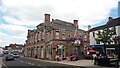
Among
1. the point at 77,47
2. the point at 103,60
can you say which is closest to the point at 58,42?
the point at 77,47

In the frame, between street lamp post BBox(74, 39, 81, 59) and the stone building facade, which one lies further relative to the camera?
street lamp post BBox(74, 39, 81, 59)

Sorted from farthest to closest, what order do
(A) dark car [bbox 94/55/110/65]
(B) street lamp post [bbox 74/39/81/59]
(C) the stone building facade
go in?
1. (B) street lamp post [bbox 74/39/81/59]
2. (C) the stone building facade
3. (A) dark car [bbox 94/55/110/65]

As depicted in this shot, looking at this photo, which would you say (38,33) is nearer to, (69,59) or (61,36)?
(61,36)

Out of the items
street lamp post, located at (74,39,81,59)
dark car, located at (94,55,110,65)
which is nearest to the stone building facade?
street lamp post, located at (74,39,81,59)

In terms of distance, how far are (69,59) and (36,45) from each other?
801 inches

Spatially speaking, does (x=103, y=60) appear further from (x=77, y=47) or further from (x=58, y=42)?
(x=77, y=47)

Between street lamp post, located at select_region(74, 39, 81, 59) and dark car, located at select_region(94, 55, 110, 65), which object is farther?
street lamp post, located at select_region(74, 39, 81, 59)

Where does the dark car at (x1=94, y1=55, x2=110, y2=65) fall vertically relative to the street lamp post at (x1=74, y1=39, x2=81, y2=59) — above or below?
below

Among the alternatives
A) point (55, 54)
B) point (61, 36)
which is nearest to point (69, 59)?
point (55, 54)

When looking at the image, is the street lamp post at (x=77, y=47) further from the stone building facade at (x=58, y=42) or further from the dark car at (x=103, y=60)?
the dark car at (x=103, y=60)

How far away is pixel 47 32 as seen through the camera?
53062mm

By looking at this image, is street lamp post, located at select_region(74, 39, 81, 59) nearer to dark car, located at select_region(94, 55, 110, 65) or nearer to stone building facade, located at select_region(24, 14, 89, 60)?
stone building facade, located at select_region(24, 14, 89, 60)

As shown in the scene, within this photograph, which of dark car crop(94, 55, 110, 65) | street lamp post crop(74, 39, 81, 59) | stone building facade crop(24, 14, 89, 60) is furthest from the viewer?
street lamp post crop(74, 39, 81, 59)

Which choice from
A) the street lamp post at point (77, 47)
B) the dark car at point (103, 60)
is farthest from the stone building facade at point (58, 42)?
the dark car at point (103, 60)
